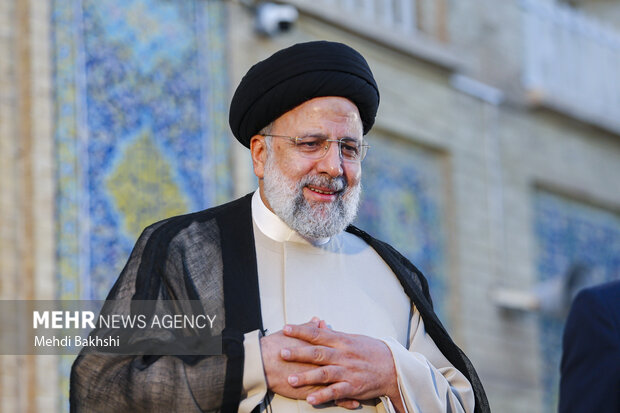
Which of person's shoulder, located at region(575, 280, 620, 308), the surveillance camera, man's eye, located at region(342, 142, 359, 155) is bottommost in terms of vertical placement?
person's shoulder, located at region(575, 280, 620, 308)

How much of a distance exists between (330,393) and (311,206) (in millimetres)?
589

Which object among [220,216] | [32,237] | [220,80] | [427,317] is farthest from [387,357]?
[220,80]

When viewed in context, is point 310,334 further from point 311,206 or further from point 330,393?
point 311,206

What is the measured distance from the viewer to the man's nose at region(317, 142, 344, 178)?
378 centimetres

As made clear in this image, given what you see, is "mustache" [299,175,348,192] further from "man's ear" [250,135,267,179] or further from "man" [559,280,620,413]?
"man" [559,280,620,413]

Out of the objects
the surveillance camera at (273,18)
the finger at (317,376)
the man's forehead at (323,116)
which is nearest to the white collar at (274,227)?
the man's forehead at (323,116)

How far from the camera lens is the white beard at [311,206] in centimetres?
383

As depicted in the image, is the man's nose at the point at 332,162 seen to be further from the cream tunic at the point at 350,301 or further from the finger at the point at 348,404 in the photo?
the finger at the point at 348,404

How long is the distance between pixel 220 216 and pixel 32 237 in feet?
12.7

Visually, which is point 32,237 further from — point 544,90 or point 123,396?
point 544,90

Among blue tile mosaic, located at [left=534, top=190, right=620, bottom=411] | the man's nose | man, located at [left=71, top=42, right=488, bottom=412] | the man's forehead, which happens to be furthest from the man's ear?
blue tile mosaic, located at [left=534, top=190, right=620, bottom=411]

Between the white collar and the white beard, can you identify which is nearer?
the white beard

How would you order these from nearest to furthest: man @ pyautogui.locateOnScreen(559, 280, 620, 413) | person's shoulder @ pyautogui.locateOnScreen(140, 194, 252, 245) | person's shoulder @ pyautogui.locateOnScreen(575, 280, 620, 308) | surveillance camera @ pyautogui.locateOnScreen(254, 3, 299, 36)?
person's shoulder @ pyautogui.locateOnScreen(140, 194, 252, 245)
man @ pyautogui.locateOnScreen(559, 280, 620, 413)
person's shoulder @ pyautogui.locateOnScreen(575, 280, 620, 308)
surveillance camera @ pyautogui.locateOnScreen(254, 3, 299, 36)

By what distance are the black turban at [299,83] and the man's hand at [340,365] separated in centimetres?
66
